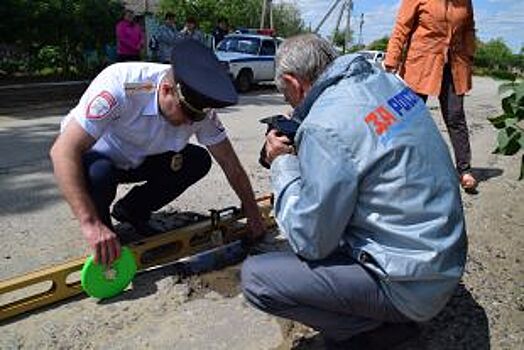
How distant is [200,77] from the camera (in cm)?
300

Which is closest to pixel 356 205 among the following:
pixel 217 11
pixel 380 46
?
pixel 217 11

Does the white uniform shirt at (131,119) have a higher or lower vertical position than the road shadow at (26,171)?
higher

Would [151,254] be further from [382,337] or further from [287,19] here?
[287,19]

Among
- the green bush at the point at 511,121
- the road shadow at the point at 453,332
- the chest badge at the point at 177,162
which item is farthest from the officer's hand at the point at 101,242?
the green bush at the point at 511,121

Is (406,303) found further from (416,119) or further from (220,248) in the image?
(220,248)

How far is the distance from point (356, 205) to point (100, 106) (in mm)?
1395

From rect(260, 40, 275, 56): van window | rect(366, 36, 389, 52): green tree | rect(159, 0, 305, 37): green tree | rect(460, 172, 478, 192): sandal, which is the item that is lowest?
rect(366, 36, 389, 52): green tree

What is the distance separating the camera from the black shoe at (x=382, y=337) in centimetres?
258

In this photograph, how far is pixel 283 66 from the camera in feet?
7.91

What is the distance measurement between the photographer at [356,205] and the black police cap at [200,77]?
1.90ft

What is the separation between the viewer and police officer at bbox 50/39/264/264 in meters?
2.94

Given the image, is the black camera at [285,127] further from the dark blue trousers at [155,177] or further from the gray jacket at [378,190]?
the dark blue trousers at [155,177]

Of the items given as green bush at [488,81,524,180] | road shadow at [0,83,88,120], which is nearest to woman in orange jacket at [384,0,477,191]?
green bush at [488,81,524,180]

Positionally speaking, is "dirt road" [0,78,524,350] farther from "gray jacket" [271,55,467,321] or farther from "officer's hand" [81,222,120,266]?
"gray jacket" [271,55,467,321]
